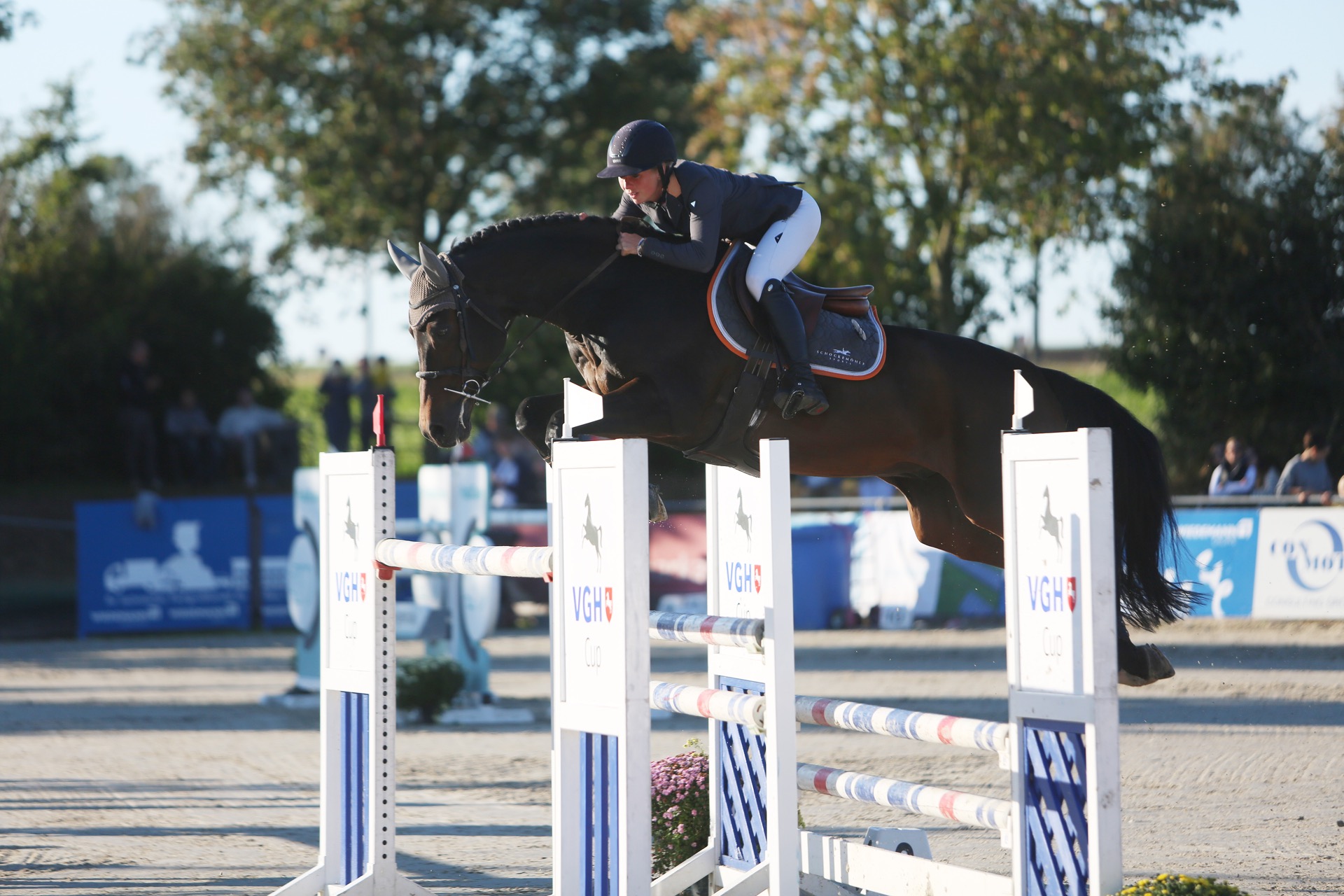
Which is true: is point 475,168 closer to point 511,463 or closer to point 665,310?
point 511,463

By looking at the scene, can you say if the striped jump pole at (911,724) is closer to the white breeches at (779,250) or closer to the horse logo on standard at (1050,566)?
the horse logo on standard at (1050,566)

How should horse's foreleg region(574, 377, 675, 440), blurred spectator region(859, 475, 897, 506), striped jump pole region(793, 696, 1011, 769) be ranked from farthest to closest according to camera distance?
blurred spectator region(859, 475, 897, 506)
horse's foreleg region(574, 377, 675, 440)
striped jump pole region(793, 696, 1011, 769)

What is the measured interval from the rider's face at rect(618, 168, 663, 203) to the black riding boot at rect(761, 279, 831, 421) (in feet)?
1.41

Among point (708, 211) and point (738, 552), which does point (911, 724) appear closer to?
point (738, 552)

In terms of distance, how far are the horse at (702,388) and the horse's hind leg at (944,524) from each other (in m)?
0.01

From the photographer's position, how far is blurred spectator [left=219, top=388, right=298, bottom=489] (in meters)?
17.2

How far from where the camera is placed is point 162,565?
13.0 metres

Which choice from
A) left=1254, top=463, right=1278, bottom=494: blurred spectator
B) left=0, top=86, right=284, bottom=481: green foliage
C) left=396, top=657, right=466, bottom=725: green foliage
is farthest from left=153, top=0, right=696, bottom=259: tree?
left=396, top=657, right=466, bottom=725: green foliage

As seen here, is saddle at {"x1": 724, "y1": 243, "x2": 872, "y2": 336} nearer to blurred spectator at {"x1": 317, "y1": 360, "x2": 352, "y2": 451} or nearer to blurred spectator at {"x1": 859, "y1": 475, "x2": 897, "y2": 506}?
blurred spectator at {"x1": 859, "y1": 475, "x2": 897, "y2": 506}

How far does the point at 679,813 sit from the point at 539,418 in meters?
1.28

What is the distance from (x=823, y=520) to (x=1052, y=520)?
9.65 m

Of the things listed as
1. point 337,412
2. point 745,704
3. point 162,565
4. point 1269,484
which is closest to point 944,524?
point 745,704

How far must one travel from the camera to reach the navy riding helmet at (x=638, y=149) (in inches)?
159

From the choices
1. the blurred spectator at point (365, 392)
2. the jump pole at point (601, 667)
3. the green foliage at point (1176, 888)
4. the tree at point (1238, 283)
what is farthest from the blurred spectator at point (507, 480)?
the green foliage at point (1176, 888)
